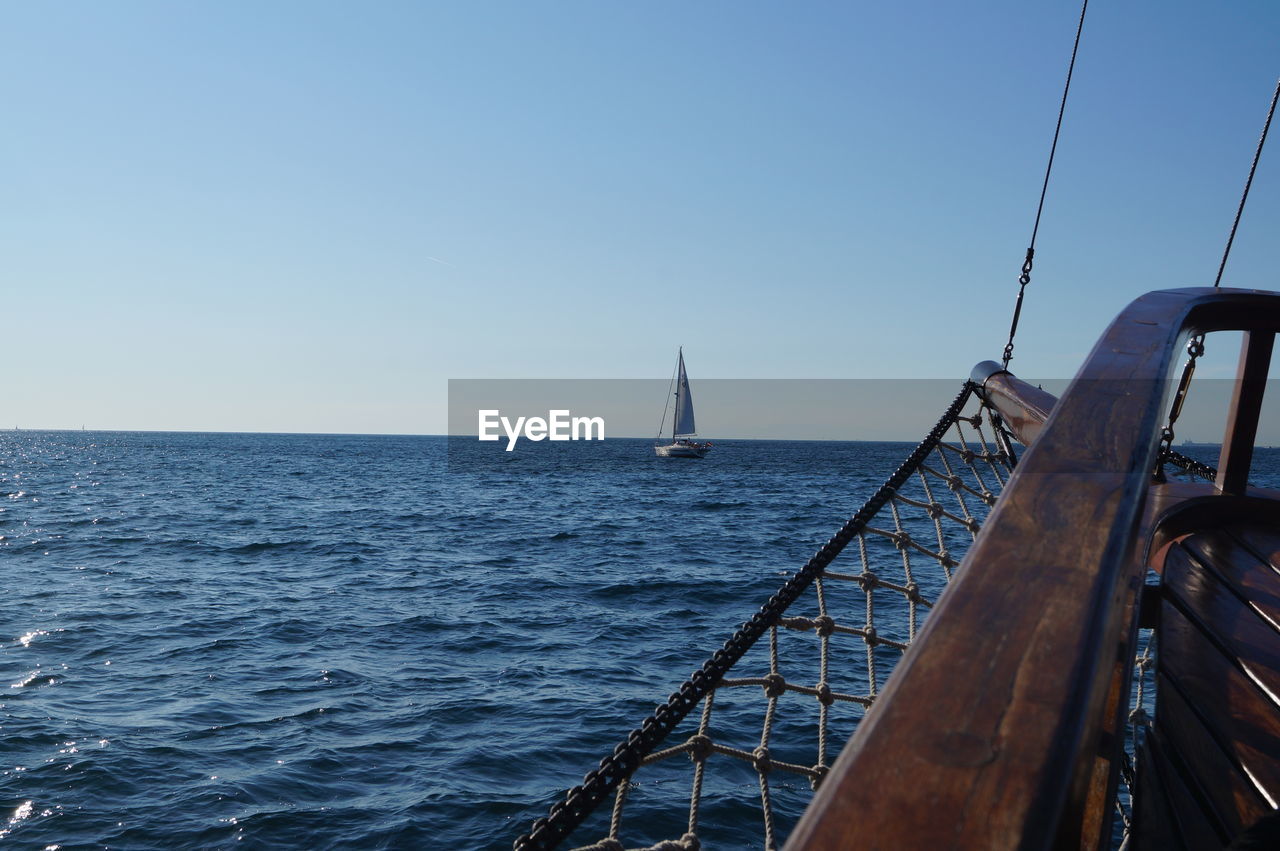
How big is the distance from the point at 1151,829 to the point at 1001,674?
1092 mm

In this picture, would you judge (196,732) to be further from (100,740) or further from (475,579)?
(475,579)

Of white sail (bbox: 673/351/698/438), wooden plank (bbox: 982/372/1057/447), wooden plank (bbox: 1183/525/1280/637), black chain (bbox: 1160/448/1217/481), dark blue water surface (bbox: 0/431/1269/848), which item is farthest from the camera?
white sail (bbox: 673/351/698/438)

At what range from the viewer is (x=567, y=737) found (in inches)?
297

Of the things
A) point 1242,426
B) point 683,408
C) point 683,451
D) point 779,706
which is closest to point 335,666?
point 779,706

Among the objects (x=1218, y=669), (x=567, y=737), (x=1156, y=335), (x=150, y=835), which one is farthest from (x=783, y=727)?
(x=1156, y=335)

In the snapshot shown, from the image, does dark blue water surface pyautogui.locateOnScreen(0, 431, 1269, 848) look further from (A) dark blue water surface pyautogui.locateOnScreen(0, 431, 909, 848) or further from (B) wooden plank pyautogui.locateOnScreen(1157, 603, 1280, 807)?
(B) wooden plank pyautogui.locateOnScreen(1157, 603, 1280, 807)

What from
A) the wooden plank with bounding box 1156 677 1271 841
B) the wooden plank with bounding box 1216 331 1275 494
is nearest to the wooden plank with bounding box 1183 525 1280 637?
the wooden plank with bounding box 1216 331 1275 494

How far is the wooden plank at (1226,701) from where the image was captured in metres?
1.44

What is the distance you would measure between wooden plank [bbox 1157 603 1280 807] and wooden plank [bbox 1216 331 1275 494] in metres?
0.78

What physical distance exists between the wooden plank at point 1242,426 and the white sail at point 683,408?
52.7 metres

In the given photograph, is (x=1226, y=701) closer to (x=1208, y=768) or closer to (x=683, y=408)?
(x=1208, y=768)

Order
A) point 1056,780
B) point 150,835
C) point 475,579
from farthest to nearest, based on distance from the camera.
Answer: point 475,579
point 150,835
point 1056,780

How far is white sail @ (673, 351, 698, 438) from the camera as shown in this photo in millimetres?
56375

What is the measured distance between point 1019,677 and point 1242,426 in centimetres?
249
